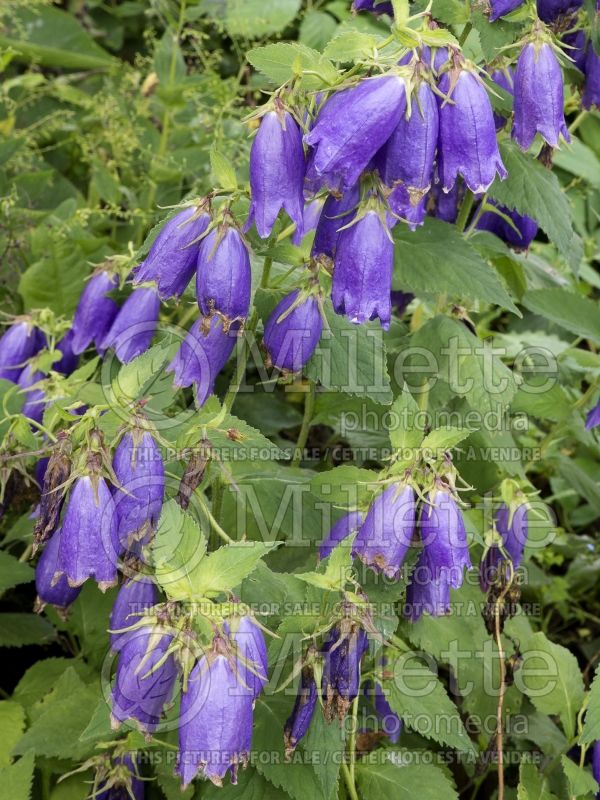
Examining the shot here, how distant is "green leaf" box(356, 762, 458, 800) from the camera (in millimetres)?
1586

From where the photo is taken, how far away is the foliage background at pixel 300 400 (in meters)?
1.62

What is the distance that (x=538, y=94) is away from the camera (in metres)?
1.60

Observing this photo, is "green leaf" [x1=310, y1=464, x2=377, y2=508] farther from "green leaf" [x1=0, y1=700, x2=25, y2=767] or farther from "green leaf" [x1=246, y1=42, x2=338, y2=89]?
"green leaf" [x1=0, y1=700, x2=25, y2=767]

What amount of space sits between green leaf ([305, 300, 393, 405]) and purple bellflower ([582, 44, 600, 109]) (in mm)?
677

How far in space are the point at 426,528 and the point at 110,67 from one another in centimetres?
289

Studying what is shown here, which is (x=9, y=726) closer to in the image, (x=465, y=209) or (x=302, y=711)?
(x=302, y=711)

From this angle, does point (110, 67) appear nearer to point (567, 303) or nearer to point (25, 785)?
point (567, 303)

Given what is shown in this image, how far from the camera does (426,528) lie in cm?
139

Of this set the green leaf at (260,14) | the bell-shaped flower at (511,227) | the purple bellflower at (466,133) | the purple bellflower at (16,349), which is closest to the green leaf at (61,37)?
the green leaf at (260,14)

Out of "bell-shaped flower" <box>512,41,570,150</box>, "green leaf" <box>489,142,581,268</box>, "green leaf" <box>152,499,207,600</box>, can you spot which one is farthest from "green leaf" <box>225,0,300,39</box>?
"green leaf" <box>152,499,207,600</box>

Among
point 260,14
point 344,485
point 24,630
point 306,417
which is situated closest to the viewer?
point 344,485

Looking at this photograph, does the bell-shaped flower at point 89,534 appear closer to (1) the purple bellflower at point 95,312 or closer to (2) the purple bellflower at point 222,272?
(2) the purple bellflower at point 222,272

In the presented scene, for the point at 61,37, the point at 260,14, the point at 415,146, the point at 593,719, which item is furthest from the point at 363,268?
the point at 61,37

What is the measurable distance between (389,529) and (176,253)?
20.2 inches
